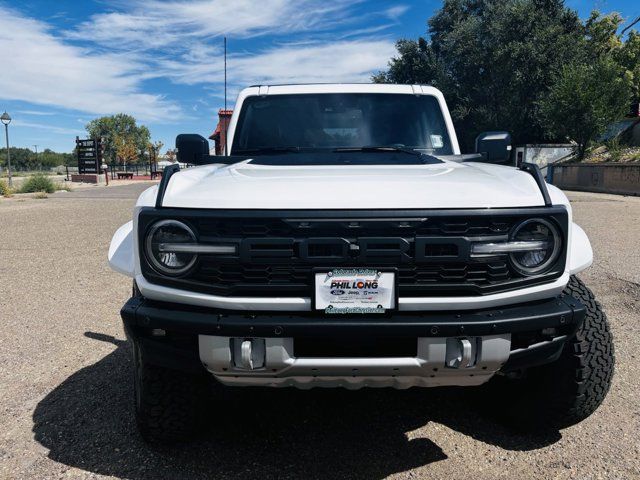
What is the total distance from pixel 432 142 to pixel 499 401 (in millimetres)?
1872

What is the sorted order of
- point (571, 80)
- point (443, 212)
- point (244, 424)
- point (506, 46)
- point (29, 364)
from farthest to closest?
point (506, 46) → point (571, 80) → point (29, 364) → point (244, 424) → point (443, 212)

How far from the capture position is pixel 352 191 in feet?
6.88

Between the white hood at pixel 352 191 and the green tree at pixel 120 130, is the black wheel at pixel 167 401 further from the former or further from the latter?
the green tree at pixel 120 130

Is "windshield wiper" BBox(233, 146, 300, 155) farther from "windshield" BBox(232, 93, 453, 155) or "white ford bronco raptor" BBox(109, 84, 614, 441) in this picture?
"white ford bronco raptor" BBox(109, 84, 614, 441)

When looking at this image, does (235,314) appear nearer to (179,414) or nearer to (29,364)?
(179,414)

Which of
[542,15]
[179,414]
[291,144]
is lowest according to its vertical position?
[179,414]

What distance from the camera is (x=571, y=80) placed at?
27.2m

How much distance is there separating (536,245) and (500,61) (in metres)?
34.8

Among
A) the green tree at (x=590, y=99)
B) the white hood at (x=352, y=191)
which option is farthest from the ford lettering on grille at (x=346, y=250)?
the green tree at (x=590, y=99)

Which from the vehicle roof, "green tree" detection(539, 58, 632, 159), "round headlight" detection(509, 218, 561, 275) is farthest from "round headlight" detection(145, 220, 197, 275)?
"green tree" detection(539, 58, 632, 159)

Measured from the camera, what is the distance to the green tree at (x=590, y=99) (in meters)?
26.5

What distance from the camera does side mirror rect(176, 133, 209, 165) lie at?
353 cm

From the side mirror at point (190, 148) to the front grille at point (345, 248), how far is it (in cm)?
151

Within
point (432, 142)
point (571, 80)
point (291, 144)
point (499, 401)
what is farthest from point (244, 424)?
point (571, 80)
